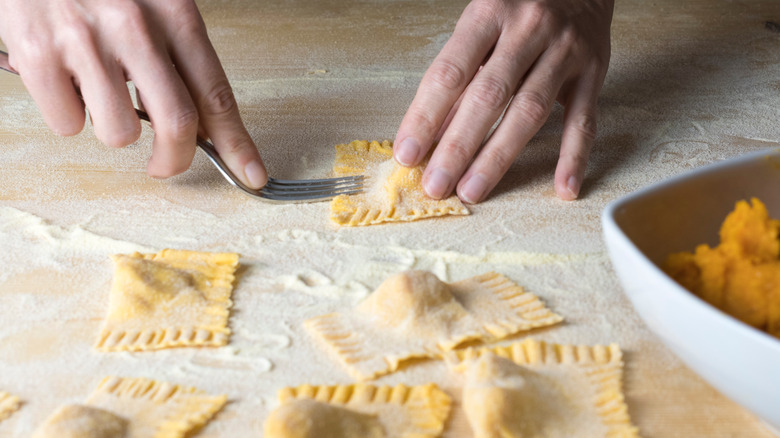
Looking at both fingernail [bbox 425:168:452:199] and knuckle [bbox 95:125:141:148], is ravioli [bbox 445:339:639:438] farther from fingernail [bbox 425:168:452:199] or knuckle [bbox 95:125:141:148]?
knuckle [bbox 95:125:141:148]

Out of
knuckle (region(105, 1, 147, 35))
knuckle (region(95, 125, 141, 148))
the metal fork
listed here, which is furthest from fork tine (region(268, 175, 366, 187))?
knuckle (region(105, 1, 147, 35))

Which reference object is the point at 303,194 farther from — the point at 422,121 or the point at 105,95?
the point at 105,95

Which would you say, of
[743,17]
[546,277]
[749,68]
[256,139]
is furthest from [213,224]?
[743,17]

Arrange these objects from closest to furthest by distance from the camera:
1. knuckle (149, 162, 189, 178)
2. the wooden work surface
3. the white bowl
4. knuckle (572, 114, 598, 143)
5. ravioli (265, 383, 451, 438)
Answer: the white bowl
ravioli (265, 383, 451, 438)
the wooden work surface
knuckle (149, 162, 189, 178)
knuckle (572, 114, 598, 143)

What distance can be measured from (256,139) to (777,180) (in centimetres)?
125

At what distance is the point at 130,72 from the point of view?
4.92ft

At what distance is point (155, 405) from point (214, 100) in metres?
0.78

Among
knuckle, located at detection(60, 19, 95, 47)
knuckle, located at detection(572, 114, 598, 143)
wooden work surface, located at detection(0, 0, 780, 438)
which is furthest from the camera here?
knuckle, located at detection(572, 114, 598, 143)

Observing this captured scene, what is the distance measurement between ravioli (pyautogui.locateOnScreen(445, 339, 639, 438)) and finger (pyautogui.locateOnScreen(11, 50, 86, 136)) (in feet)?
3.45

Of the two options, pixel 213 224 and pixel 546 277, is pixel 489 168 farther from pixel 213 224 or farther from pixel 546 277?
pixel 213 224

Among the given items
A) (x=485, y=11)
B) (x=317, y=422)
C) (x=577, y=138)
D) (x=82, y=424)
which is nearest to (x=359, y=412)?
(x=317, y=422)

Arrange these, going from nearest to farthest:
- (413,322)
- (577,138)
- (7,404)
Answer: (7,404) < (413,322) < (577,138)

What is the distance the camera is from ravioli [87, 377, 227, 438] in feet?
3.16

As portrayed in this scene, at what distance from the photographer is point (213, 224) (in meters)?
1.51
